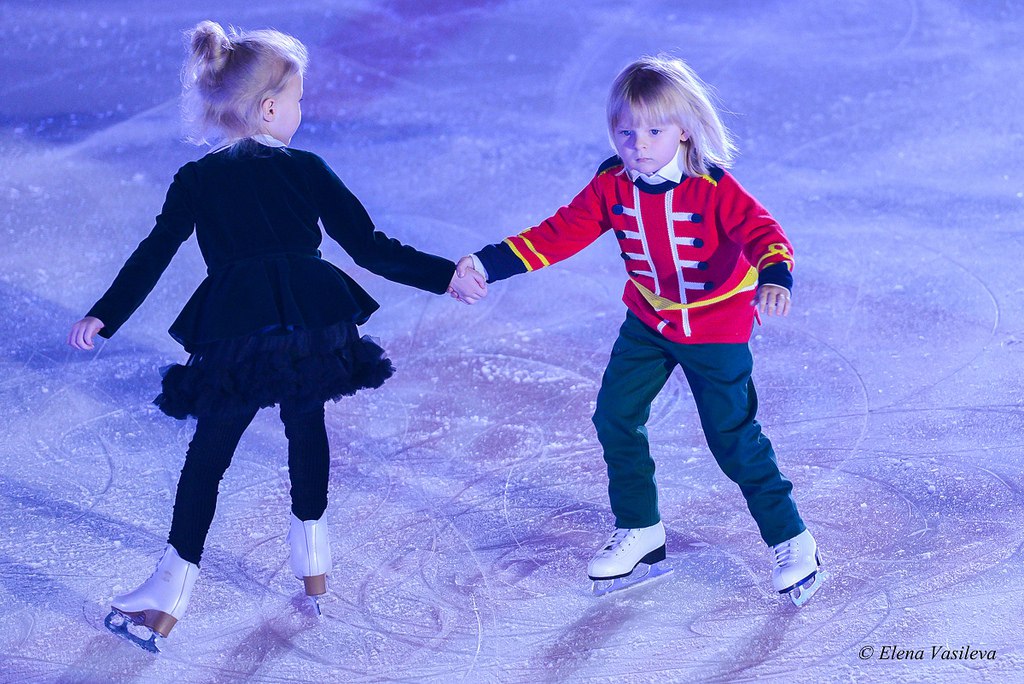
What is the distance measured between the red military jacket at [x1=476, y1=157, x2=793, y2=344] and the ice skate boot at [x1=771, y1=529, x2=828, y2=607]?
431 millimetres

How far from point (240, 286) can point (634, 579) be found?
1.02 metres

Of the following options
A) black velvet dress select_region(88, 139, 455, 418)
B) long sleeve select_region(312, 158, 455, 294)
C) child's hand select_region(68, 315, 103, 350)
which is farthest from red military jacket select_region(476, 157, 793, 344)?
child's hand select_region(68, 315, 103, 350)

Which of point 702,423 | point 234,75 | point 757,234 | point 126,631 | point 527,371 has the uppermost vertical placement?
point 234,75

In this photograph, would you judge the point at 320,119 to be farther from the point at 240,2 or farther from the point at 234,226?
the point at 234,226

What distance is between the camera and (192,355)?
8.07ft

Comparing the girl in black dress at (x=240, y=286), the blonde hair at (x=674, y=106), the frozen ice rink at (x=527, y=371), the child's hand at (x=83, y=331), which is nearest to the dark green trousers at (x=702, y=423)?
the frozen ice rink at (x=527, y=371)

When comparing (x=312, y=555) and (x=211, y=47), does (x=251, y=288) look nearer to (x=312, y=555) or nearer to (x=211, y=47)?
(x=211, y=47)

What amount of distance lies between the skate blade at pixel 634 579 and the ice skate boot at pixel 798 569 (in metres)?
0.26

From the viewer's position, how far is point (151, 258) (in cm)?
243

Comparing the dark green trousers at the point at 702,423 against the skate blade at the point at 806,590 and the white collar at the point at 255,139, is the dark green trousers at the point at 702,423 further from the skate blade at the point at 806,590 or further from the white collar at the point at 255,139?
the white collar at the point at 255,139

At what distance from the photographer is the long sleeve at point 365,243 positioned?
2463mm

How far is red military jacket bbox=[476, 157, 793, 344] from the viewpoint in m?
2.42

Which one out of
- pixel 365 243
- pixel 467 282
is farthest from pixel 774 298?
Answer: pixel 365 243

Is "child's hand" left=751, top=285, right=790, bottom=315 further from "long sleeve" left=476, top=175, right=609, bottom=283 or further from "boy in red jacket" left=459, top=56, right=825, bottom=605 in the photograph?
"long sleeve" left=476, top=175, right=609, bottom=283
